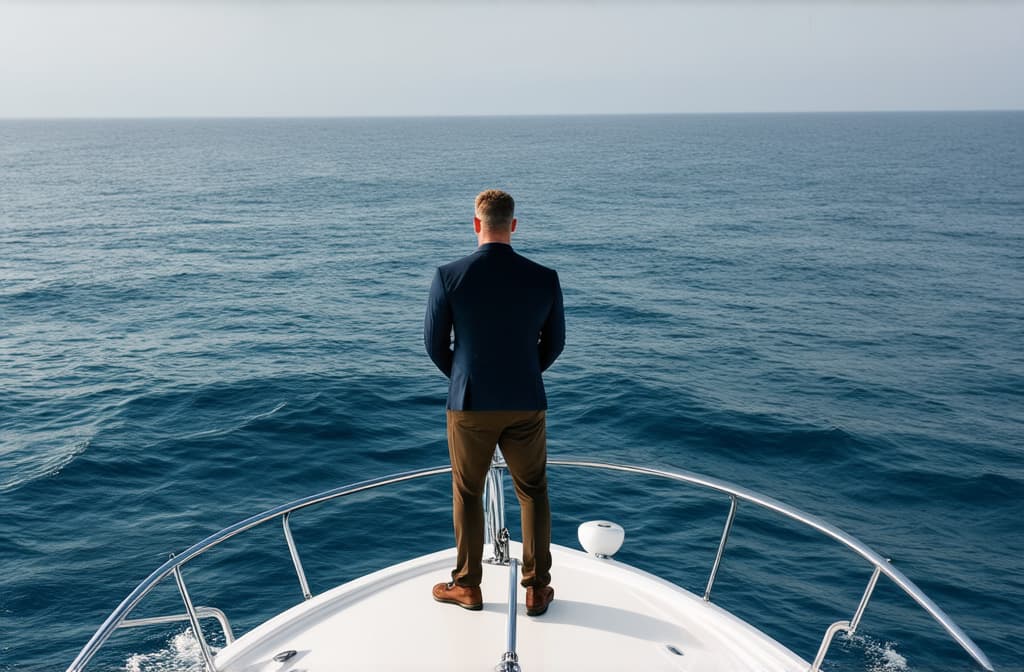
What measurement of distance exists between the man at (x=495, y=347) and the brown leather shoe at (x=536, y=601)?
0.51 metres

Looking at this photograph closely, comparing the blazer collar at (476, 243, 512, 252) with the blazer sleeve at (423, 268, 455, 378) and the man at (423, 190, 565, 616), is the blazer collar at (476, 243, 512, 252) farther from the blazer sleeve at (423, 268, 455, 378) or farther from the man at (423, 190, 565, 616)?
the blazer sleeve at (423, 268, 455, 378)

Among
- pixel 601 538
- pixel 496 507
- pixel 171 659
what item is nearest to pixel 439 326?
pixel 496 507

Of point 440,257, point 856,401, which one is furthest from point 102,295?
point 856,401

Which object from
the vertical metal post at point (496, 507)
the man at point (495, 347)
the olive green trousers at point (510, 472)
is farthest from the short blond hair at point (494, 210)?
the vertical metal post at point (496, 507)

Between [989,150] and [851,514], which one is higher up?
[989,150]

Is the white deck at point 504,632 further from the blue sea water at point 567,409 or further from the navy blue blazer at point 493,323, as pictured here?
the blue sea water at point 567,409

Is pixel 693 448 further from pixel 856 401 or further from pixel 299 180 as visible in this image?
pixel 299 180

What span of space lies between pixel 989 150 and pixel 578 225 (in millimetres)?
87270

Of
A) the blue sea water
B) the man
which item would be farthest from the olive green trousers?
the blue sea water

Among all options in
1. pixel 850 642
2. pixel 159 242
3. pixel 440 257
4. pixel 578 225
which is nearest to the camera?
pixel 850 642

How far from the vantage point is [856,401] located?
1933 cm

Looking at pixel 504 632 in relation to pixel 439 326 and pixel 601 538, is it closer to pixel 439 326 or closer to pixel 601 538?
pixel 601 538

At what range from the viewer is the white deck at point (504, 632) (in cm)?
390

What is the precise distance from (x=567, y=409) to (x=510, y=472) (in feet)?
48.1
